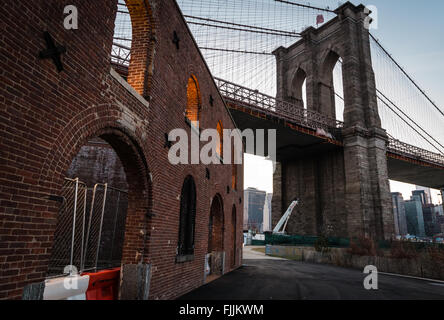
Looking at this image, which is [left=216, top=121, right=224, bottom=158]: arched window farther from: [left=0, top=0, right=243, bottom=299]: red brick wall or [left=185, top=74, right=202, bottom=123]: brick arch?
[left=0, top=0, right=243, bottom=299]: red brick wall

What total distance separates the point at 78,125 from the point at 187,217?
4.72 m

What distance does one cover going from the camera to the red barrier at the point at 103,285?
14.8 feet

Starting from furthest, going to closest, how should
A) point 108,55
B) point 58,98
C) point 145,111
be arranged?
point 145,111 → point 108,55 → point 58,98

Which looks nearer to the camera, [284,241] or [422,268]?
[422,268]

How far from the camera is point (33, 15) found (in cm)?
306

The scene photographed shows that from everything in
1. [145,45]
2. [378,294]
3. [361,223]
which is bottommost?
[378,294]

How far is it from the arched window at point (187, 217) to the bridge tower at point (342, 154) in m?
21.9

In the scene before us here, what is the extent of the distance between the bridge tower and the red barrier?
24.8 m

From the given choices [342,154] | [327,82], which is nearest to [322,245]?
[342,154]

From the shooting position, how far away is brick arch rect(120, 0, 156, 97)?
5602 mm

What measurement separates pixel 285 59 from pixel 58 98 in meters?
40.9

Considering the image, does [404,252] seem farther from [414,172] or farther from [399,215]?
[399,215]
